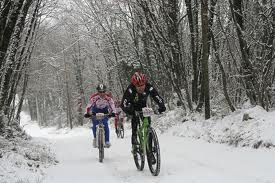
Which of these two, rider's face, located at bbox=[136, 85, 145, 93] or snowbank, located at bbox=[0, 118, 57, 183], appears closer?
snowbank, located at bbox=[0, 118, 57, 183]

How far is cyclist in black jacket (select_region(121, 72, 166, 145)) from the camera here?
898 cm

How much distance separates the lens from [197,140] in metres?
13.7

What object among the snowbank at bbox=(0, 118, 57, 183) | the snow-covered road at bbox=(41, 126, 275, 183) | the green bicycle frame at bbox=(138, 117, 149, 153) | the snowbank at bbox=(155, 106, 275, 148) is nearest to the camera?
the snow-covered road at bbox=(41, 126, 275, 183)

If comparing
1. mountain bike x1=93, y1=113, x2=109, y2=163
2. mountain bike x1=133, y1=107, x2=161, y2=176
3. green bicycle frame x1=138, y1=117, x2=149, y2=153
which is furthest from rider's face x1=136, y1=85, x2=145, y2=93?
mountain bike x1=93, y1=113, x2=109, y2=163

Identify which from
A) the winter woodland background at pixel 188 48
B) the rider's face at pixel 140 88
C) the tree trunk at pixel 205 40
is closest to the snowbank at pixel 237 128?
the winter woodland background at pixel 188 48

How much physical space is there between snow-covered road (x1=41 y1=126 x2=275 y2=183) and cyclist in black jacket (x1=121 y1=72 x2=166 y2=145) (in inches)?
42.8

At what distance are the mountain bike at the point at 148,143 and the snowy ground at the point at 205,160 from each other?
25 cm

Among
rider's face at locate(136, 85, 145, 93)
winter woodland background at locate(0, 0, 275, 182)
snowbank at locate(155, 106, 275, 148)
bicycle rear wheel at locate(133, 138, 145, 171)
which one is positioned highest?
winter woodland background at locate(0, 0, 275, 182)

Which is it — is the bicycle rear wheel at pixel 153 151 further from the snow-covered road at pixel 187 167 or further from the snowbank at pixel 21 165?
the snowbank at pixel 21 165

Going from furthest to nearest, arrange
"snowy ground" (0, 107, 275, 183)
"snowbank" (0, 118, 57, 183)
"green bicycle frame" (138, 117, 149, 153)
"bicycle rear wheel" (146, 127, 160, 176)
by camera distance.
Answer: "green bicycle frame" (138, 117, 149, 153), "snowbank" (0, 118, 57, 183), "bicycle rear wheel" (146, 127, 160, 176), "snowy ground" (0, 107, 275, 183)

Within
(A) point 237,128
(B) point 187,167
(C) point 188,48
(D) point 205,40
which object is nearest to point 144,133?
(B) point 187,167

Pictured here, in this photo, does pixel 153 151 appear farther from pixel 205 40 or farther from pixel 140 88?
pixel 205 40

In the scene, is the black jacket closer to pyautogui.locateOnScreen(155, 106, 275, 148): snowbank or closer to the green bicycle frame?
the green bicycle frame

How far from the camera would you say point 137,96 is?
9.19 m
